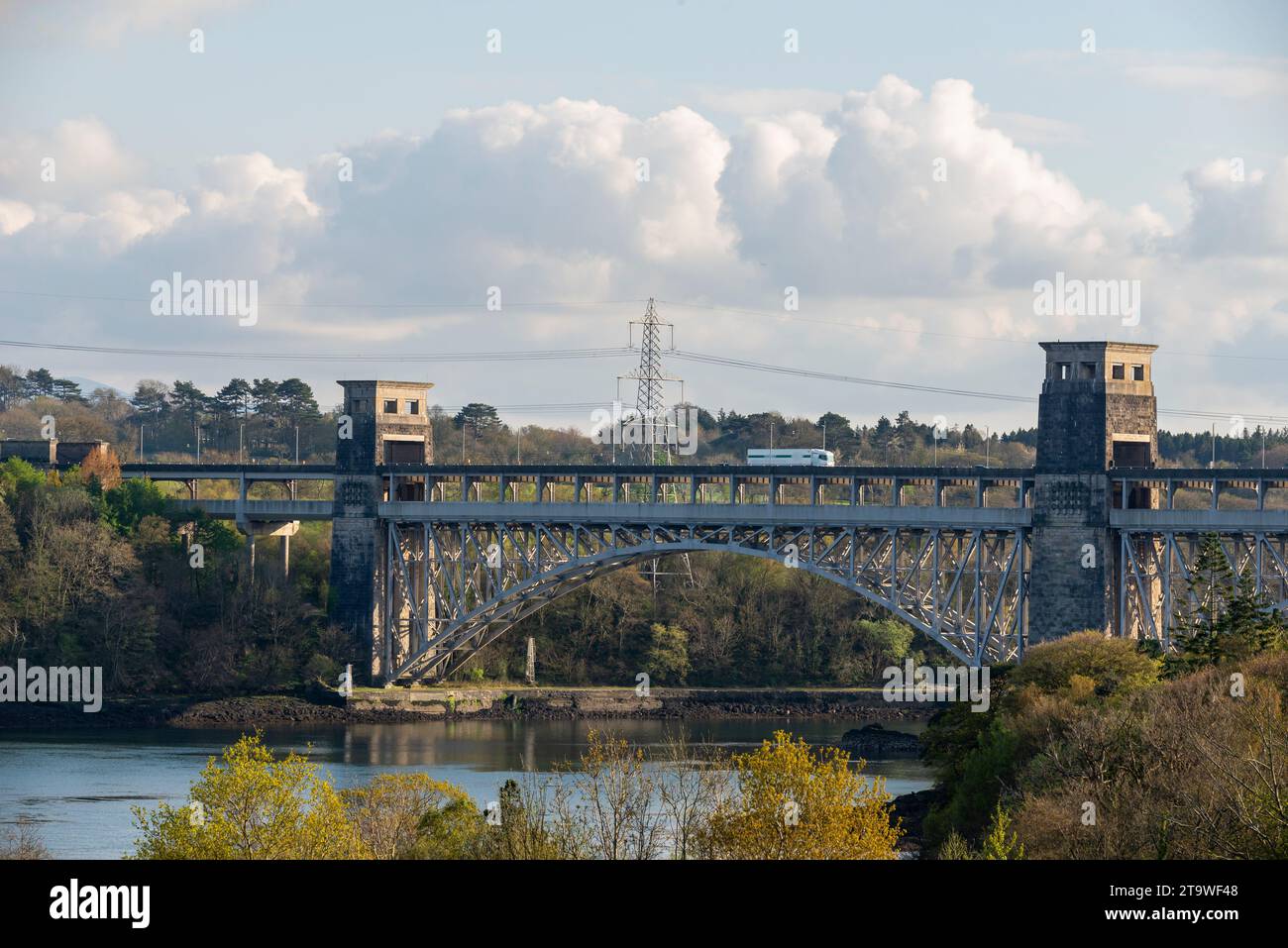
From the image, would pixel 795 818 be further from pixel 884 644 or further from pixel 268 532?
pixel 268 532

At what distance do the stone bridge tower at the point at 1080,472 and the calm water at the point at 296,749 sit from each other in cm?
759

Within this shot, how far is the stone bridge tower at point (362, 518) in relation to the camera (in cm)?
8275

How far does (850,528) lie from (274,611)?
27607 millimetres

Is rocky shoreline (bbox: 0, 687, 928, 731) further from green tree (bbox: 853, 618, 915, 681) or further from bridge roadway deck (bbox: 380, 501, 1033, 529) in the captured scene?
bridge roadway deck (bbox: 380, 501, 1033, 529)

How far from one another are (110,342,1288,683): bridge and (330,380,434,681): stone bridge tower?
0.27 feet

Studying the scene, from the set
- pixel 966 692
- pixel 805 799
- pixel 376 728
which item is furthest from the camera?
pixel 376 728

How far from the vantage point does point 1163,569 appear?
6475cm

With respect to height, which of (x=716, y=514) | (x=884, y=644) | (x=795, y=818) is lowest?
(x=795, y=818)

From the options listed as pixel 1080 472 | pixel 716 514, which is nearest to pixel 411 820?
pixel 1080 472

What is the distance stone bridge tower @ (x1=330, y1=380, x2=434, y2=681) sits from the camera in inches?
3258

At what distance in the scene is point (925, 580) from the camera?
340 ft
